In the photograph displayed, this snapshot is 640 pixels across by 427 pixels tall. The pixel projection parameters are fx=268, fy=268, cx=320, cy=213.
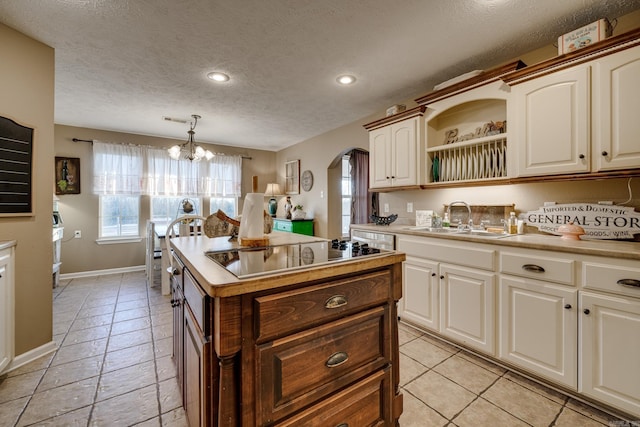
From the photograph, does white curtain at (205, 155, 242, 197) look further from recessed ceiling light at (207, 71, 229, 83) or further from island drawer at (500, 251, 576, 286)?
island drawer at (500, 251, 576, 286)

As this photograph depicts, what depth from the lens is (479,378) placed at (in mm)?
1842

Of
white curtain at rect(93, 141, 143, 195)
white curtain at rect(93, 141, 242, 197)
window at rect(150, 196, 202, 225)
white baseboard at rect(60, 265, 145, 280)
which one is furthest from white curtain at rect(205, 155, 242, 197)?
white baseboard at rect(60, 265, 145, 280)

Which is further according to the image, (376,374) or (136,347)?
(136,347)

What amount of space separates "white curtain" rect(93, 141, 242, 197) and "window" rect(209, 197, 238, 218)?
0.12 metres

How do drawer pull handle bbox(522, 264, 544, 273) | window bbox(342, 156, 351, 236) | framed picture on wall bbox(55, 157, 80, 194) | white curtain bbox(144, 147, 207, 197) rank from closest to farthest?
drawer pull handle bbox(522, 264, 544, 273) → framed picture on wall bbox(55, 157, 80, 194) → white curtain bbox(144, 147, 207, 197) → window bbox(342, 156, 351, 236)

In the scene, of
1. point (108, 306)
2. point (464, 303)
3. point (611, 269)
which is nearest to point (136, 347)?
point (108, 306)

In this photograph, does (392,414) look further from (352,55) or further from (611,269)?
(352,55)

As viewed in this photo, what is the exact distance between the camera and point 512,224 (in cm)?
223

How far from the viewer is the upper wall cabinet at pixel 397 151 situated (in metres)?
2.77

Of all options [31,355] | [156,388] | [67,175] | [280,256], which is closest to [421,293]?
[280,256]

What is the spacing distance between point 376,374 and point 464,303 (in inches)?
49.5

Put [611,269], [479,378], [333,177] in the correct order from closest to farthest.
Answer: [611,269]
[479,378]
[333,177]

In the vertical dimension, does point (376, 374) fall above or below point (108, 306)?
above

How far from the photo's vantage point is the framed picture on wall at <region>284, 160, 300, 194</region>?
5.44m
